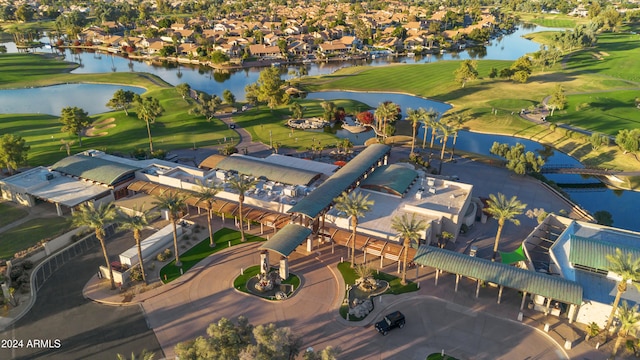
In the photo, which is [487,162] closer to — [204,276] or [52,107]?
[204,276]

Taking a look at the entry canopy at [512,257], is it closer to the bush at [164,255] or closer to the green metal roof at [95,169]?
the bush at [164,255]

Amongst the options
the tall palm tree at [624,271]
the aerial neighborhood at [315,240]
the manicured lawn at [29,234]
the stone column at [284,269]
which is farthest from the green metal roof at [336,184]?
the tall palm tree at [624,271]

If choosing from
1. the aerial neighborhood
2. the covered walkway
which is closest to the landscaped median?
the aerial neighborhood

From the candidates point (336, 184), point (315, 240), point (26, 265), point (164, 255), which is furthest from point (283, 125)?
point (26, 265)

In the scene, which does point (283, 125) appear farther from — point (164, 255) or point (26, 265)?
point (26, 265)

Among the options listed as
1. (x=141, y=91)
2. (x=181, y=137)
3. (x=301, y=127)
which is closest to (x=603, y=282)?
(x=301, y=127)
